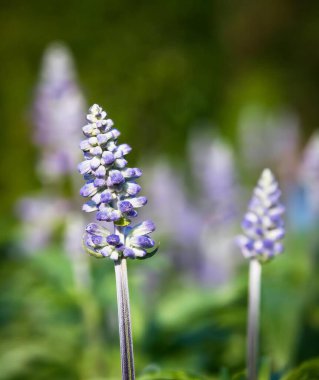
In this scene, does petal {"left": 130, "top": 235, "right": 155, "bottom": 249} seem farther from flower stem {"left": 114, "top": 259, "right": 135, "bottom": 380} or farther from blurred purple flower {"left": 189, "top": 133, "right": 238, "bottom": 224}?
blurred purple flower {"left": 189, "top": 133, "right": 238, "bottom": 224}

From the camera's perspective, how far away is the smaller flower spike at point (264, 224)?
287 cm

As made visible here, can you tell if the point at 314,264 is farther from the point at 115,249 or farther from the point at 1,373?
the point at 115,249

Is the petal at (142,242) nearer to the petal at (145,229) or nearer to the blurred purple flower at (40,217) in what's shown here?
the petal at (145,229)

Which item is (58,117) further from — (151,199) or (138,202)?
(138,202)

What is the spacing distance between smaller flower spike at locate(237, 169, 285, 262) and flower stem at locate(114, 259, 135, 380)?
66cm

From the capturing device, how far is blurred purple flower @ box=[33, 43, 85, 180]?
512 cm

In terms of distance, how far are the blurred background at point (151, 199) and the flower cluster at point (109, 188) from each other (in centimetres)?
67

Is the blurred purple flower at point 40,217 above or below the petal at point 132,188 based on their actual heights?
Result: above

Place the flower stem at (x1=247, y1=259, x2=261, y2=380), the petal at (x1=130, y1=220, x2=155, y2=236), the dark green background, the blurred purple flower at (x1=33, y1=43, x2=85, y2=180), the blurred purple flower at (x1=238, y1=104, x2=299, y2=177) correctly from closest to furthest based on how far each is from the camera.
A: 1. the petal at (x1=130, y1=220, x2=155, y2=236)
2. the flower stem at (x1=247, y1=259, x2=261, y2=380)
3. the blurred purple flower at (x1=33, y1=43, x2=85, y2=180)
4. the blurred purple flower at (x1=238, y1=104, x2=299, y2=177)
5. the dark green background

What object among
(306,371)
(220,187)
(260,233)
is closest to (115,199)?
(260,233)

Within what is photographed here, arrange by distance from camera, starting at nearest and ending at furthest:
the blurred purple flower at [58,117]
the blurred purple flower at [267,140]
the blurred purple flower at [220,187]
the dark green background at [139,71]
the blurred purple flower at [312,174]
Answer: the blurred purple flower at [312,174], the blurred purple flower at [58,117], the blurred purple flower at [220,187], the blurred purple flower at [267,140], the dark green background at [139,71]

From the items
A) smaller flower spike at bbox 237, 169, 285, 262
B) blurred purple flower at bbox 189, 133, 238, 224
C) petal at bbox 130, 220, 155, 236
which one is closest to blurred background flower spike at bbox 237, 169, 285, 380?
smaller flower spike at bbox 237, 169, 285, 262

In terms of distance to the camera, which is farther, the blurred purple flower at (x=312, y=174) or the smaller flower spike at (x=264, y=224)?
the blurred purple flower at (x=312, y=174)

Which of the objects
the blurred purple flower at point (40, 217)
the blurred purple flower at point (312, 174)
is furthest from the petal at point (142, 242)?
the blurred purple flower at point (40, 217)
